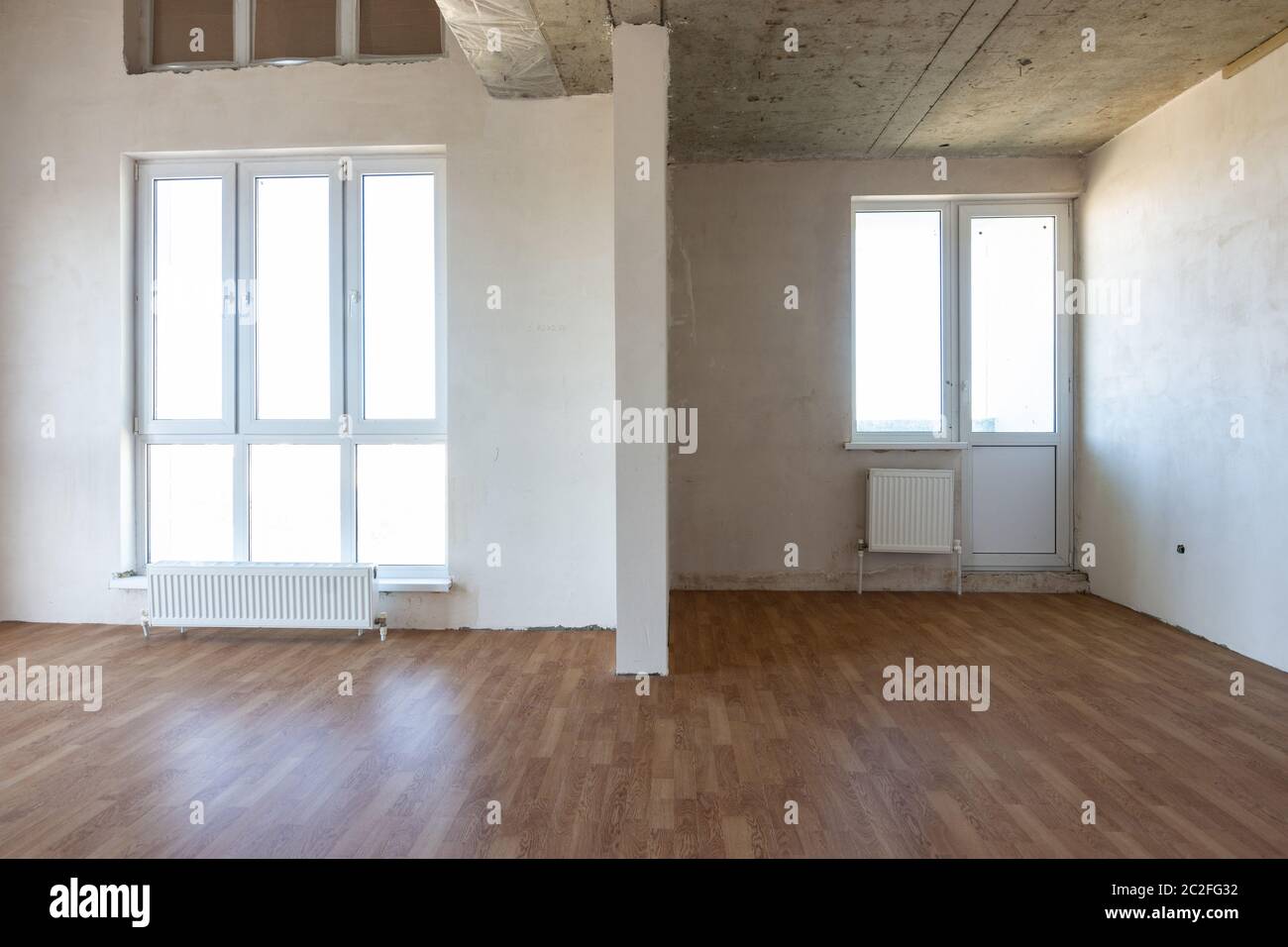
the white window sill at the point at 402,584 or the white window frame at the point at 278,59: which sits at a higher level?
the white window frame at the point at 278,59

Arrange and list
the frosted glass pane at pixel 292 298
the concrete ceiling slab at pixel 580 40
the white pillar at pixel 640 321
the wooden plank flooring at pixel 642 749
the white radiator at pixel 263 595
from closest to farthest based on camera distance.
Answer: the wooden plank flooring at pixel 642 749 → the concrete ceiling slab at pixel 580 40 → the white pillar at pixel 640 321 → the white radiator at pixel 263 595 → the frosted glass pane at pixel 292 298

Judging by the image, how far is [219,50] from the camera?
200 inches

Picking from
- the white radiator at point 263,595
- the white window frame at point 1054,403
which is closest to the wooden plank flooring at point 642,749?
the white radiator at point 263,595

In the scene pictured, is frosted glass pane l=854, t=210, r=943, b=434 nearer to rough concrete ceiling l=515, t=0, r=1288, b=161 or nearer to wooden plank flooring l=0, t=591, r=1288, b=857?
rough concrete ceiling l=515, t=0, r=1288, b=161

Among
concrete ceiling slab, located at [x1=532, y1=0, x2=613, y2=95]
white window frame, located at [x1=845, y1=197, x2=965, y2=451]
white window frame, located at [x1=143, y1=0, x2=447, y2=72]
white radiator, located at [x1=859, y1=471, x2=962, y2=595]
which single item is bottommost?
Result: white radiator, located at [x1=859, y1=471, x2=962, y2=595]

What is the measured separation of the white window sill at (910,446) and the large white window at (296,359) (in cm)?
295

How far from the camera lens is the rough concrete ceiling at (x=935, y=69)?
153 inches

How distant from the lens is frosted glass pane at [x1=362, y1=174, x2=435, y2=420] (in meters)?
5.11

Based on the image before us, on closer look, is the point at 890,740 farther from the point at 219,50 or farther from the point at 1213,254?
the point at 219,50

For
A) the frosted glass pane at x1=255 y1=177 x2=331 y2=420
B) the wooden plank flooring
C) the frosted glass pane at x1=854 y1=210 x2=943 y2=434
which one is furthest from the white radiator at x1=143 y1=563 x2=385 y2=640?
the frosted glass pane at x1=854 y1=210 x2=943 y2=434

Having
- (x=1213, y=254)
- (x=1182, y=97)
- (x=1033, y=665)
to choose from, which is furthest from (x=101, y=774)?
(x=1182, y=97)

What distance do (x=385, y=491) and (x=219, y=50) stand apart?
2868 mm

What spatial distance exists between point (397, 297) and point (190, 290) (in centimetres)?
132

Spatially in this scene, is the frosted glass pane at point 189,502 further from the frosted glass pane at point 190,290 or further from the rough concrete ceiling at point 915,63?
the rough concrete ceiling at point 915,63
